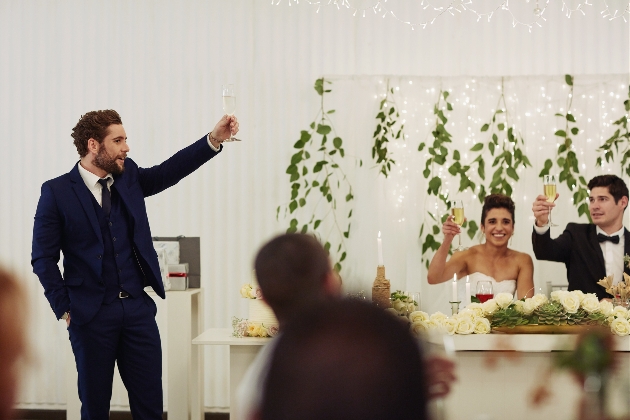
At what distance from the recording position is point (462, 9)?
5086 millimetres

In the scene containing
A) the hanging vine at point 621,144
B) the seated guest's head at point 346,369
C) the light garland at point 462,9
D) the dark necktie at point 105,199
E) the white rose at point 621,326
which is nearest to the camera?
the seated guest's head at point 346,369

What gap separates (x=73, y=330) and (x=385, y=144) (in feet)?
7.84

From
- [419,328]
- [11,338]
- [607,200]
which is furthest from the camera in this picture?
[607,200]

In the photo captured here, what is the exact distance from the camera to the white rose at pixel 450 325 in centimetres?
288

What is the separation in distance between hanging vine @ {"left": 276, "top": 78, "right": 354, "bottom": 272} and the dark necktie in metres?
1.67

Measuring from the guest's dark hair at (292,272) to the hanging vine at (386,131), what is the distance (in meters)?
3.52

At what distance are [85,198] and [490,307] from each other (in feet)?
5.96

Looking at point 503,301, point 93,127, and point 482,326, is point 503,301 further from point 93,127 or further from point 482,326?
point 93,127

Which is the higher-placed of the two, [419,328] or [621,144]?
[621,144]

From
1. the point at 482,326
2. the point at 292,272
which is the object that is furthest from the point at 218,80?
the point at 292,272

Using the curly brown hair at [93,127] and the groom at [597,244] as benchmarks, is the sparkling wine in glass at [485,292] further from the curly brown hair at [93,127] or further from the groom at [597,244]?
the curly brown hair at [93,127]

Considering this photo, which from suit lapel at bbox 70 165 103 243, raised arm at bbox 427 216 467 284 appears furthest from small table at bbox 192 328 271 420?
raised arm at bbox 427 216 467 284

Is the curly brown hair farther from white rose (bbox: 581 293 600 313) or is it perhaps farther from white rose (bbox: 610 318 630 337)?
white rose (bbox: 610 318 630 337)

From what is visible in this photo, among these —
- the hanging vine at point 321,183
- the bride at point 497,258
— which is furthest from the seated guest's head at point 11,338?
the hanging vine at point 321,183
